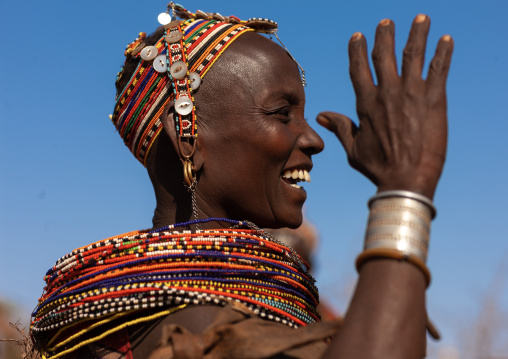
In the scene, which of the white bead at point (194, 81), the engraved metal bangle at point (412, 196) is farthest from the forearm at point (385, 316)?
the white bead at point (194, 81)

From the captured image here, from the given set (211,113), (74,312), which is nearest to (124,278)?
(74,312)

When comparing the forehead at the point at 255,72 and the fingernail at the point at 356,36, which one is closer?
the fingernail at the point at 356,36

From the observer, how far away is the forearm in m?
2.20

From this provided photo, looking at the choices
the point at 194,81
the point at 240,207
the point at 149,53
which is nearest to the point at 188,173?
the point at 240,207

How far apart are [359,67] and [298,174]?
932mm

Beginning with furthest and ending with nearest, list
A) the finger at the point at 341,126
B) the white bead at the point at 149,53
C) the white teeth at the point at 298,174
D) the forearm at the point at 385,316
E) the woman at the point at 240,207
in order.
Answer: the white bead at the point at 149,53, the white teeth at the point at 298,174, the finger at the point at 341,126, the woman at the point at 240,207, the forearm at the point at 385,316

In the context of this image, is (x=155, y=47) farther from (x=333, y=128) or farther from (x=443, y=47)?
(x=443, y=47)

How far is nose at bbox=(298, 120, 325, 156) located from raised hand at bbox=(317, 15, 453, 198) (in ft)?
2.60

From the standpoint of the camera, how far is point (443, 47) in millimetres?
2488

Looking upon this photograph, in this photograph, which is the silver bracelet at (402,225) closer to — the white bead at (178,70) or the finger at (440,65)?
the finger at (440,65)

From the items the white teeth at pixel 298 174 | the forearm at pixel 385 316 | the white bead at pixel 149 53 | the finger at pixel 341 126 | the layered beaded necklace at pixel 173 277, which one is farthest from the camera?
the white bead at pixel 149 53

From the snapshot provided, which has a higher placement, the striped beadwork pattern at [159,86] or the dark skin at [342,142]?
the striped beadwork pattern at [159,86]

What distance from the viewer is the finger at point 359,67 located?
100 inches

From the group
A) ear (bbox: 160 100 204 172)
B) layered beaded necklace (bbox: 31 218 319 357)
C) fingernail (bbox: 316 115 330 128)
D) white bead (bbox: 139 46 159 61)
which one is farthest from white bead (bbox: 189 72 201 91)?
fingernail (bbox: 316 115 330 128)
